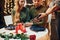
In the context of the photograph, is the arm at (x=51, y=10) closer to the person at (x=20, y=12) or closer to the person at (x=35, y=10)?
the person at (x=35, y=10)

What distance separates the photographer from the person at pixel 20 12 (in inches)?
42.9

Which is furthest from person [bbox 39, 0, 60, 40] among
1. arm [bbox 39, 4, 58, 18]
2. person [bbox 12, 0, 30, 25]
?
person [bbox 12, 0, 30, 25]

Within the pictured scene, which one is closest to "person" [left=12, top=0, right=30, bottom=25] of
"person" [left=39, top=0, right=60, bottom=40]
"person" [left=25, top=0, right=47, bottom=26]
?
"person" [left=25, top=0, right=47, bottom=26]

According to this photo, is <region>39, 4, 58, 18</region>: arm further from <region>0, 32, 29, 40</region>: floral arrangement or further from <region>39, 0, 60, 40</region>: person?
<region>0, 32, 29, 40</region>: floral arrangement

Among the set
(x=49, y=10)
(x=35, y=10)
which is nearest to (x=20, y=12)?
(x=35, y=10)

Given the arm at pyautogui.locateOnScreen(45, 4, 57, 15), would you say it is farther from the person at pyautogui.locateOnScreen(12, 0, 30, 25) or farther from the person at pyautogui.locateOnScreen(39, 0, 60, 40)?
the person at pyautogui.locateOnScreen(12, 0, 30, 25)

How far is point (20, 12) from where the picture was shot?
1094 mm

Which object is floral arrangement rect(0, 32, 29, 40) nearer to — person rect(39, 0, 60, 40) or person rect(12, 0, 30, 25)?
person rect(12, 0, 30, 25)

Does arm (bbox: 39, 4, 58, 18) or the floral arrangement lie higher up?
arm (bbox: 39, 4, 58, 18)

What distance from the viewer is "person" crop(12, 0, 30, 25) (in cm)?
109

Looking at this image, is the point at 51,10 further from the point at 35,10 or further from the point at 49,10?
the point at 35,10

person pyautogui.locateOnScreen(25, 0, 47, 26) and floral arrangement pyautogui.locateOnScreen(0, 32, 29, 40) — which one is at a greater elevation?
person pyautogui.locateOnScreen(25, 0, 47, 26)

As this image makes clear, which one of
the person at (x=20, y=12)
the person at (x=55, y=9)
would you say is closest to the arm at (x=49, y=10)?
the person at (x=55, y=9)

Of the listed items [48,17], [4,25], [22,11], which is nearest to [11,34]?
[4,25]
